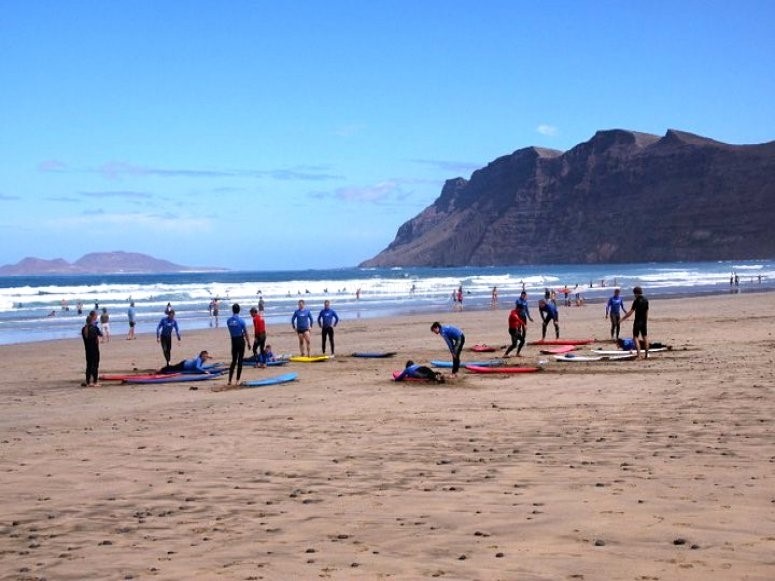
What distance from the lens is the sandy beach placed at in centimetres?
532

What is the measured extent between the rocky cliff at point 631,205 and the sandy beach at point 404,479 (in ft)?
487

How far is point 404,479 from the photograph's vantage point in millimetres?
7570

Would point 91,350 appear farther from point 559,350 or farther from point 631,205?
point 631,205

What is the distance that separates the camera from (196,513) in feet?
22.0

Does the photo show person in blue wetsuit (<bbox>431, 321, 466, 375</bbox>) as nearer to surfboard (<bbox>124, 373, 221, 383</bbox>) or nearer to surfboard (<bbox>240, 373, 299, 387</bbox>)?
surfboard (<bbox>240, 373, 299, 387</bbox>)

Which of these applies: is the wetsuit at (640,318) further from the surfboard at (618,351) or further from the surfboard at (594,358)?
the surfboard at (618,351)

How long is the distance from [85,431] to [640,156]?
17595cm

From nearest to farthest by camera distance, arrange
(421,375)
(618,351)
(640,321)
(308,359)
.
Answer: (421,375) < (640,321) < (618,351) < (308,359)

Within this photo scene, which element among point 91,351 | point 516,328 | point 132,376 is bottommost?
point 132,376

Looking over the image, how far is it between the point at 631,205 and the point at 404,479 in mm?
171591

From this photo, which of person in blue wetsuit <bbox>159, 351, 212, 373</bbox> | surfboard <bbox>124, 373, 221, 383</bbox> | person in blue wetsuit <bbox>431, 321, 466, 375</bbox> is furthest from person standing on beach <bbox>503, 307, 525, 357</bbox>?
person in blue wetsuit <bbox>159, 351, 212, 373</bbox>

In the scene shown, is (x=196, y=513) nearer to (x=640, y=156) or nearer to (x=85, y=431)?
(x=85, y=431)

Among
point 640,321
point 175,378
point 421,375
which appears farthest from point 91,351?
point 640,321

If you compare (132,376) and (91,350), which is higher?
(91,350)
